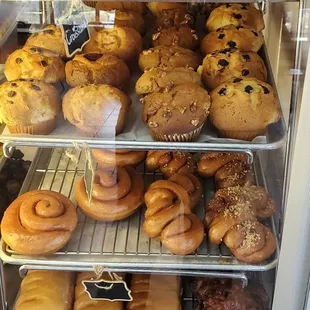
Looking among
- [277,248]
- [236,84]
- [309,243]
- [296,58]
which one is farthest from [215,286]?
[296,58]

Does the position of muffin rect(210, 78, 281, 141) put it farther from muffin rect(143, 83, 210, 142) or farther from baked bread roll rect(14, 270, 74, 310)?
baked bread roll rect(14, 270, 74, 310)

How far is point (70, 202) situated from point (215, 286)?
Result: 0.52 meters

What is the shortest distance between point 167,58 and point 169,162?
0.32m

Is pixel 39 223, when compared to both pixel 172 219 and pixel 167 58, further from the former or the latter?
pixel 167 58

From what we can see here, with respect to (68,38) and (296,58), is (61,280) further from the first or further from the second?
(296,58)

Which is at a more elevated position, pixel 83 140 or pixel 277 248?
pixel 83 140

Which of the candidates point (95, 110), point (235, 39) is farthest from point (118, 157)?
point (235, 39)

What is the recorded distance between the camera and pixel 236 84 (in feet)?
4.85

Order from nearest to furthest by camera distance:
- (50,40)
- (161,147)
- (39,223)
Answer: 1. (161,147)
2. (39,223)
3. (50,40)

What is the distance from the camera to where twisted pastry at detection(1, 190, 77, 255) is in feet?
4.97

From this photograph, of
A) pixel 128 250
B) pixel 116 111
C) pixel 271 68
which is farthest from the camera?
pixel 271 68

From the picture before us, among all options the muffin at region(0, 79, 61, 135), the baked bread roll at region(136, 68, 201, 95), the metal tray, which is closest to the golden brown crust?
the muffin at region(0, 79, 61, 135)

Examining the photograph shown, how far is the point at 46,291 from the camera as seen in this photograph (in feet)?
5.51

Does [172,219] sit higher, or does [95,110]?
[95,110]
